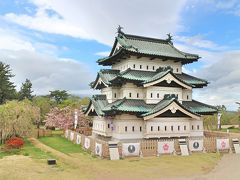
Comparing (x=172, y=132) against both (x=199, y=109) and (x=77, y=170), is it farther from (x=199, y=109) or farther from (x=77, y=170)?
Answer: (x=77, y=170)

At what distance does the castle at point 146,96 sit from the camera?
2688 cm

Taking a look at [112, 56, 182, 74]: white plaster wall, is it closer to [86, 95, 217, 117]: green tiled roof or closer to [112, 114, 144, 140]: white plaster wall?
[86, 95, 217, 117]: green tiled roof

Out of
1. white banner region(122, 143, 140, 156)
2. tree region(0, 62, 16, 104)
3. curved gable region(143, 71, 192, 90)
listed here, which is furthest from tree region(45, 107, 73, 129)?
white banner region(122, 143, 140, 156)

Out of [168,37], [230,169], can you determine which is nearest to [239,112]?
[168,37]

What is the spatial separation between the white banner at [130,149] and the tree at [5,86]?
124 feet

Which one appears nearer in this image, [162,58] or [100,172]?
[100,172]

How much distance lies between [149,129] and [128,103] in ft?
11.1

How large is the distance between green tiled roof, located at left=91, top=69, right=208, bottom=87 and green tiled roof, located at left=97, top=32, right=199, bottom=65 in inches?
76.2

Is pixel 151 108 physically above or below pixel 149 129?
above

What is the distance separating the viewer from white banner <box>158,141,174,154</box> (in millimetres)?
24406

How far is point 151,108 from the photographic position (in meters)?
27.8

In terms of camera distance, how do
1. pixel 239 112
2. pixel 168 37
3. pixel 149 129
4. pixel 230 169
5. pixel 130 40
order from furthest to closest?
pixel 239 112
pixel 168 37
pixel 130 40
pixel 149 129
pixel 230 169

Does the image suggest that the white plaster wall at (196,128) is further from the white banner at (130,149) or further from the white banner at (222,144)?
the white banner at (130,149)

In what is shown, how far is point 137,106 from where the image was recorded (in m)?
27.6
